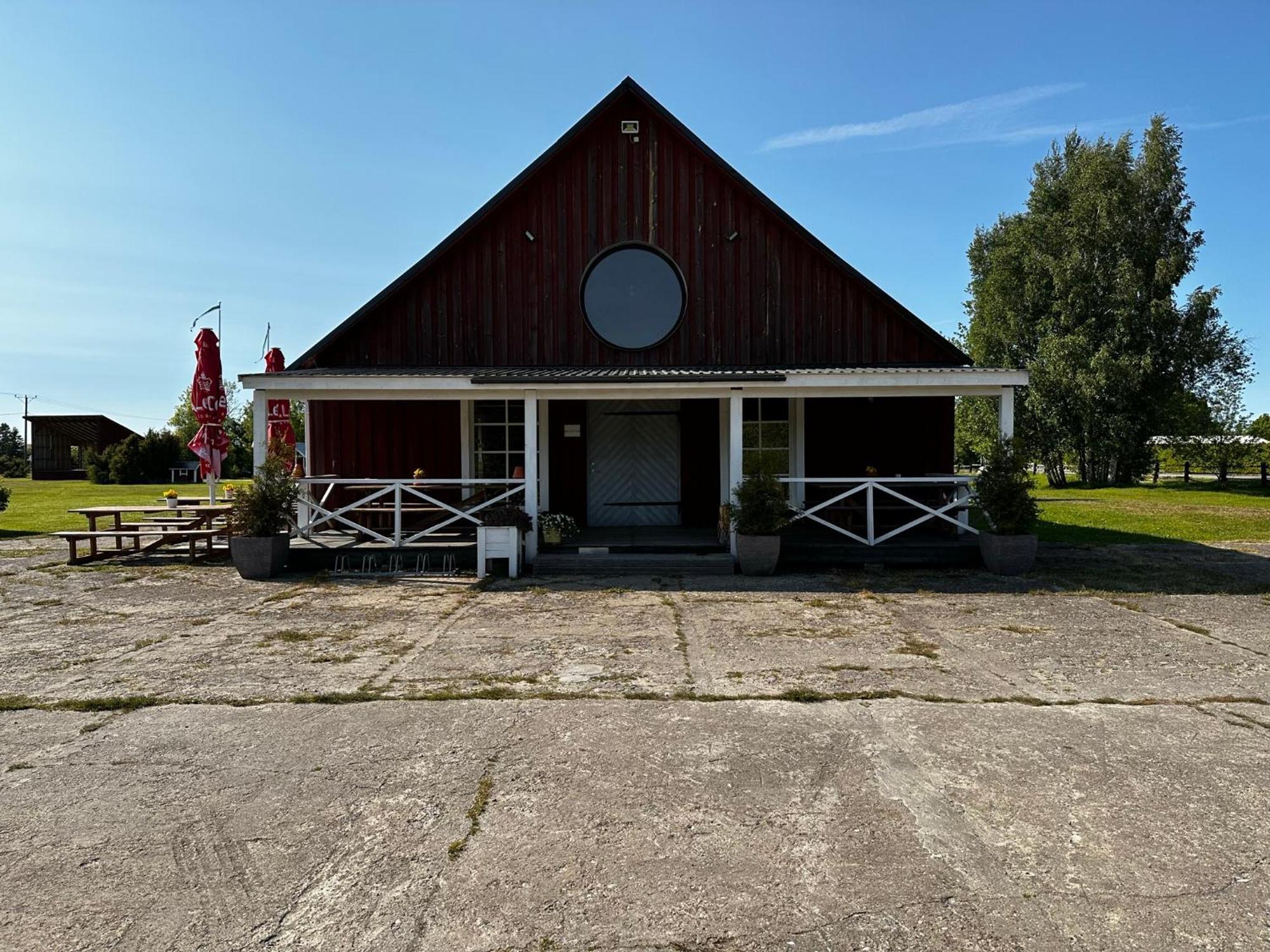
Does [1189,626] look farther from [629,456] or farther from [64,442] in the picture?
[64,442]

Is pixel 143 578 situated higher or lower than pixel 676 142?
lower

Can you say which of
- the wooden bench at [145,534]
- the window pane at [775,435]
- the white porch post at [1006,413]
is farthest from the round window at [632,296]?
the wooden bench at [145,534]

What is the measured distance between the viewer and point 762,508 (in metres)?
9.56

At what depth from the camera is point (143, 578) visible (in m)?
9.67

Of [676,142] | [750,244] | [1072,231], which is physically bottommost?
[750,244]

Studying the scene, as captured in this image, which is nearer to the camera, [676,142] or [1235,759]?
[1235,759]

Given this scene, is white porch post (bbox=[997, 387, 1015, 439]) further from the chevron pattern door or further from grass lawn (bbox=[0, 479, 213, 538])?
grass lawn (bbox=[0, 479, 213, 538])

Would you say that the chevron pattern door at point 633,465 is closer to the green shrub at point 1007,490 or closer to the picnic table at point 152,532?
the green shrub at point 1007,490

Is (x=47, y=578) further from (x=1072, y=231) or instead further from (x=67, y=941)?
(x=1072, y=231)

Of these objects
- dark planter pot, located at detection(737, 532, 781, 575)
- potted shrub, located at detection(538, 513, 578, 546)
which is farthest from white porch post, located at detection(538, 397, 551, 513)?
dark planter pot, located at detection(737, 532, 781, 575)

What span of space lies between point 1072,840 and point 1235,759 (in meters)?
1.48

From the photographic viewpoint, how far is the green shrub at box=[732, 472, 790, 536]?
31.3 ft

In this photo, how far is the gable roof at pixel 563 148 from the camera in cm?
1220

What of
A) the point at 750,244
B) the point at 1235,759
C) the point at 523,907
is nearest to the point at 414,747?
the point at 523,907
